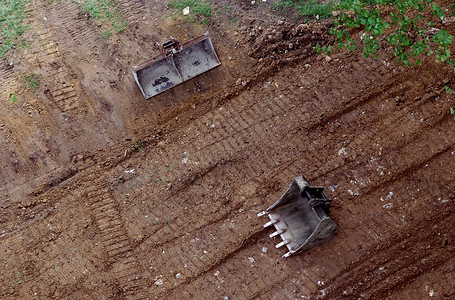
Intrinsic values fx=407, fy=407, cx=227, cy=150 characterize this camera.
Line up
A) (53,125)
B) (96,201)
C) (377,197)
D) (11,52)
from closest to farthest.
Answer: (377,197) < (96,201) < (53,125) < (11,52)

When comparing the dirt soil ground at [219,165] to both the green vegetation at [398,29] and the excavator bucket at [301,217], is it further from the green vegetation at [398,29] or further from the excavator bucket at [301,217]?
the green vegetation at [398,29]

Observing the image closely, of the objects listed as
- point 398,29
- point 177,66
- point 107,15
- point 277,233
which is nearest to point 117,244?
point 277,233

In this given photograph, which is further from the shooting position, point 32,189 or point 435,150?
point 32,189

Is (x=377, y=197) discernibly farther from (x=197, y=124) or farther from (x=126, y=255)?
(x=126, y=255)

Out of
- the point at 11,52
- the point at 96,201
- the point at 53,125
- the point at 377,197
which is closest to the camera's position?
the point at 377,197

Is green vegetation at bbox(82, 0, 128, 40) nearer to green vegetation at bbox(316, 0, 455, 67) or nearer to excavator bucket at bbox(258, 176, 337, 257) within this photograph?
green vegetation at bbox(316, 0, 455, 67)

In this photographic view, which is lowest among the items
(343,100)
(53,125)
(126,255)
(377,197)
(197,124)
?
(377,197)

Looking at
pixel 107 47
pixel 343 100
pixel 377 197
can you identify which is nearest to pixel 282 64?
pixel 343 100

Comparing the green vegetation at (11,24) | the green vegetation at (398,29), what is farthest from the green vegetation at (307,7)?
the green vegetation at (11,24)
